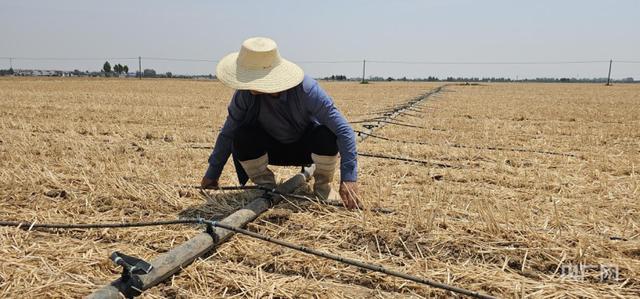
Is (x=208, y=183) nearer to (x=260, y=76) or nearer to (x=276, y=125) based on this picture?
(x=276, y=125)

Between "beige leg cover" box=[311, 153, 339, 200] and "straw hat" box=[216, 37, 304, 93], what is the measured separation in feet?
1.93

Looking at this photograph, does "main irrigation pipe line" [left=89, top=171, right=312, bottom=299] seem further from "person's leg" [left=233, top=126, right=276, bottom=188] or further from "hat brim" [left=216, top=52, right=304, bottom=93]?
"hat brim" [left=216, top=52, right=304, bottom=93]

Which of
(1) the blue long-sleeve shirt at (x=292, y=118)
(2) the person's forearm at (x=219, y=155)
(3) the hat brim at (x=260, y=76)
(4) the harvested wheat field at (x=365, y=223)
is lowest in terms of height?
(4) the harvested wheat field at (x=365, y=223)

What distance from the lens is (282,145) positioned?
3.05 m

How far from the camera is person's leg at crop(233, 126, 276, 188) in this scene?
9.41ft

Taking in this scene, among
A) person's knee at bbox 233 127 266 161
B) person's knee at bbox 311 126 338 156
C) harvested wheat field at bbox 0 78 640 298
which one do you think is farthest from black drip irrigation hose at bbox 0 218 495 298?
person's knee at bbox 311 126 338 156

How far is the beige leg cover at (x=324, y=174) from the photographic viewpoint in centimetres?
290

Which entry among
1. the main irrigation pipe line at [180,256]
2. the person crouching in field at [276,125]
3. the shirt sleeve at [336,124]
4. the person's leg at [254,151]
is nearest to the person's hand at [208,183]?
the person crouching in field at [276,125]

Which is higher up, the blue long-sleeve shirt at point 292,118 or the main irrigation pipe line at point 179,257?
the blue long-sleeve shirt at point 292,118

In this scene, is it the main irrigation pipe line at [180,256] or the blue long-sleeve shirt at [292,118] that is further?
the blue long-sleeve shirt at [292,118]

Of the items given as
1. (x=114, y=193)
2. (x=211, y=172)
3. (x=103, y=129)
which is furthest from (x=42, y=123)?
(x=211, y=172)

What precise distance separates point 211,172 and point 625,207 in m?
2.59

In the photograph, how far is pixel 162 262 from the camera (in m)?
1.81

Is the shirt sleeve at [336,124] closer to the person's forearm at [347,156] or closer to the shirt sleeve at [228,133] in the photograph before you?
the person's forearm at [347,156]
